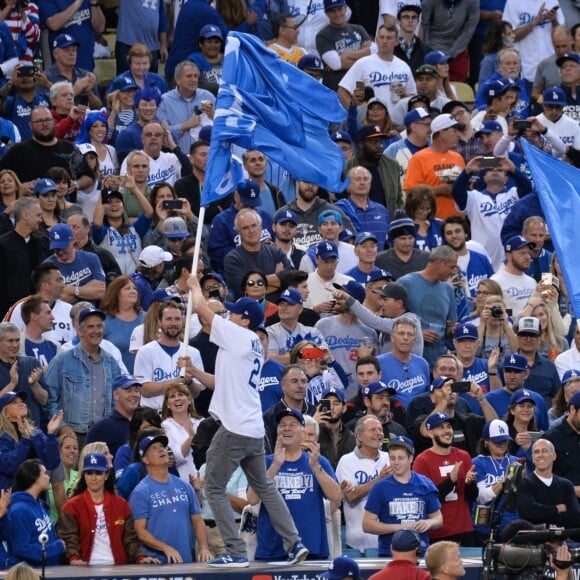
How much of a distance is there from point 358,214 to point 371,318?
257 centimetres

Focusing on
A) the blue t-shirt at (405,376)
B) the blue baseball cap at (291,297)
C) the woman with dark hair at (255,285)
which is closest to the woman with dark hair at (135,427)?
the blue baseball cap at (291,297)

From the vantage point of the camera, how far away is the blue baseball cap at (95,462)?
14.9 metres

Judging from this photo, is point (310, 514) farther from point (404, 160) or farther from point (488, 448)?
point (404, 160)

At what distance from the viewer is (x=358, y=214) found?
20.3m

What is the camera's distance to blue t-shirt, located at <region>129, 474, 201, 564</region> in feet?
49.8

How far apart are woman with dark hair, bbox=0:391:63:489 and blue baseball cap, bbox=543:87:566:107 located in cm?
866

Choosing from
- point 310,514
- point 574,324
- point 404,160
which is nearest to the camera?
point 310,514

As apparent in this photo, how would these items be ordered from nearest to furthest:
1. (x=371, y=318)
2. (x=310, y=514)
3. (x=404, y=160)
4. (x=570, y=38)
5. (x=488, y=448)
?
(x=310, y=514)
(x=488, y=448)
(x=371, y=318)
(x=404, y=160)
(x=570, y=38)

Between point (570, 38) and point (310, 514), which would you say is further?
point (570, 38)

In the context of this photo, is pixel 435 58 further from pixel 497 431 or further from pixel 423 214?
pixel 497 431

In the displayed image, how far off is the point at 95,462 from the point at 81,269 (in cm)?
348

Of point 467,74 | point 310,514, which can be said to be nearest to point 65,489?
point 310,514

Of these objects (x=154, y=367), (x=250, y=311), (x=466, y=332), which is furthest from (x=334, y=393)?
(x=466, y=332)

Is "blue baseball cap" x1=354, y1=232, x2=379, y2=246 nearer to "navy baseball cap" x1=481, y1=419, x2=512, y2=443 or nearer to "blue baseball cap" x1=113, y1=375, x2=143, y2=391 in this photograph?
"navy baseball cap" x1=481, y1=419, x2=512, y2=443
